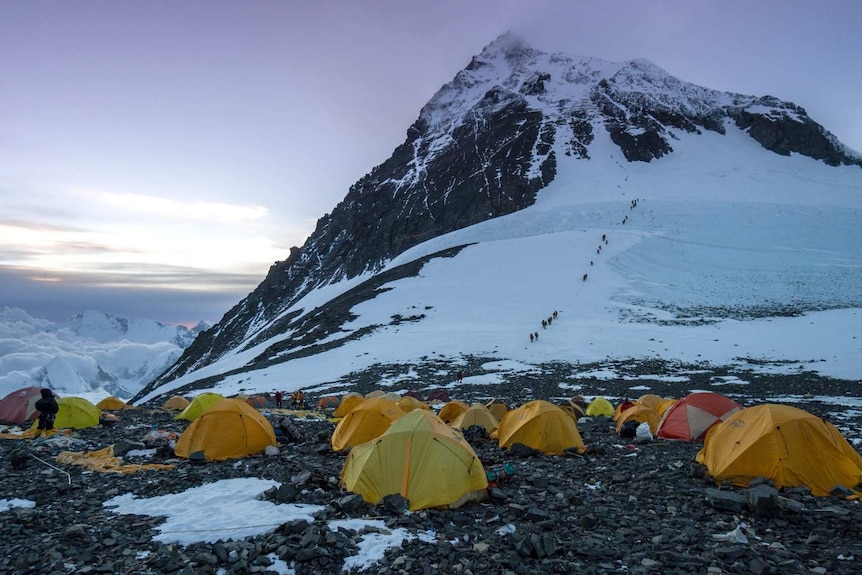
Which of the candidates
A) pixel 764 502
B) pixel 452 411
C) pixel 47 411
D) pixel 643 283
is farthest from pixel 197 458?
pixel 643 283

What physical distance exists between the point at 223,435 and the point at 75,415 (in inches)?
360

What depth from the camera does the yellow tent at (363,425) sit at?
13523mm

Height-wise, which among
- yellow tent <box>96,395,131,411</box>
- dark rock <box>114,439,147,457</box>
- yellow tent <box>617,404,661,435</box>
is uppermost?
yellow tent <box>617,404,661,435</box>

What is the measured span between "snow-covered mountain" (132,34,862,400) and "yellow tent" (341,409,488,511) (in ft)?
77.3

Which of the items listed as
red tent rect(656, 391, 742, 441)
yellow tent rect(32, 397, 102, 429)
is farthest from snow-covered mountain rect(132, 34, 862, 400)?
red tent rect(656, 391, 742, 441)

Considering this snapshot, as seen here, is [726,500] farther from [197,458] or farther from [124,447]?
[124,447]

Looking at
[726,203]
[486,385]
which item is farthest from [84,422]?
[726,203]

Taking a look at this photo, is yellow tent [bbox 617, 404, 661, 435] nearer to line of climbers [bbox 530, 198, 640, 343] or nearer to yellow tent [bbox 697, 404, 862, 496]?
yellow tent [bbox 697, 404, 862, 496]

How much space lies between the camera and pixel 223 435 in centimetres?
1269

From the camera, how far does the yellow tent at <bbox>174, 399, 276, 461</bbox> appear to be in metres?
12.6

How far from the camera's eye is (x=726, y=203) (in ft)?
247

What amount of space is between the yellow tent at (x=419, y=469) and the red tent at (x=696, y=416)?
8.86 meters

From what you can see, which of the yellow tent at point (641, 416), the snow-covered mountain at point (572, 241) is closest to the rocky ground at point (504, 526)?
the yellow tent at point (641, 416)

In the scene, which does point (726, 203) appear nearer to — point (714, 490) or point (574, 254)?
point (574, 254)
